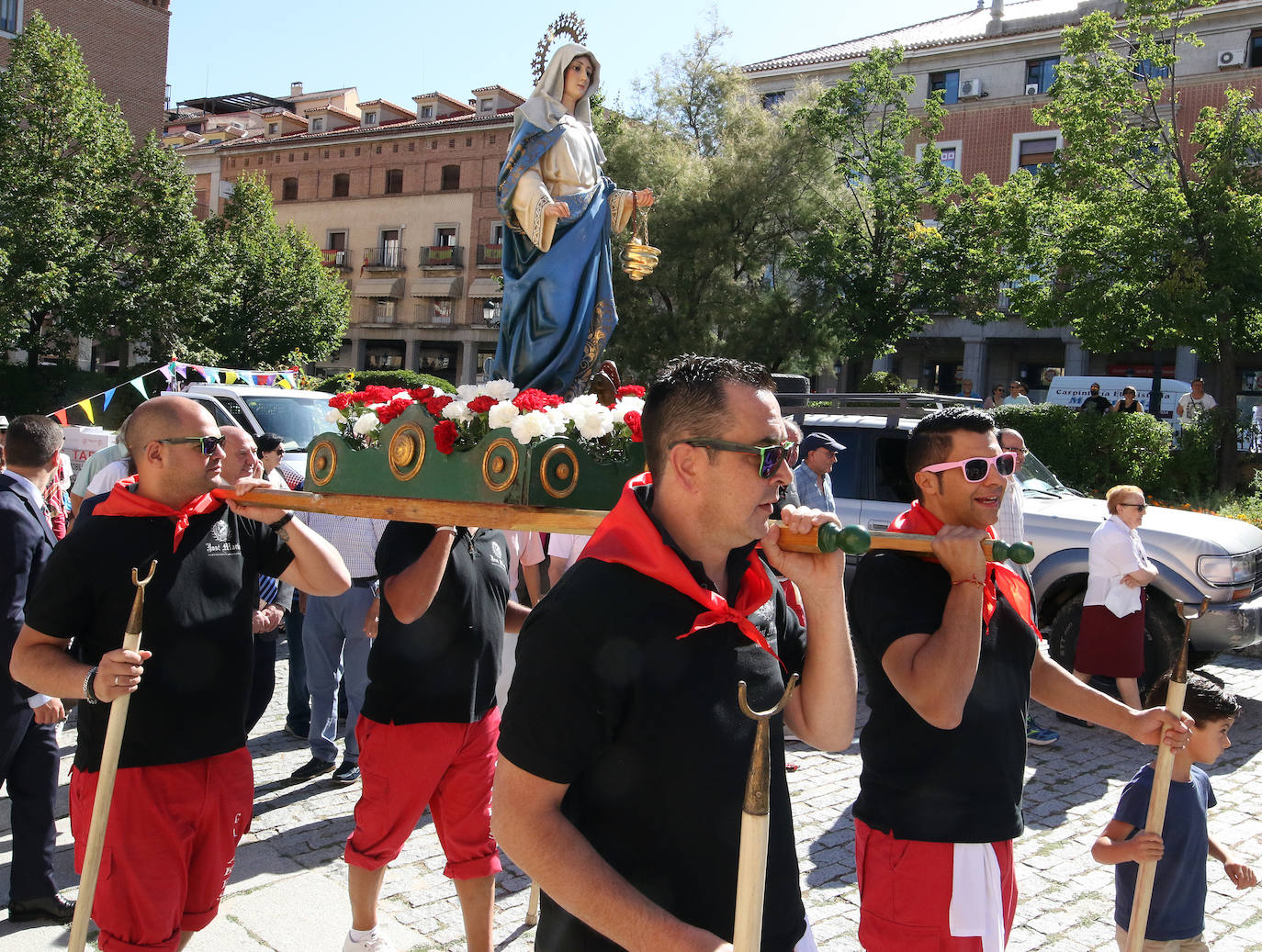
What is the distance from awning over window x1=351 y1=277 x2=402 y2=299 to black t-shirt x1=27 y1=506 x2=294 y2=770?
50871 millimetres

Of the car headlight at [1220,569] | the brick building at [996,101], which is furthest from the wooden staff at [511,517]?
the brick building at [996,101]

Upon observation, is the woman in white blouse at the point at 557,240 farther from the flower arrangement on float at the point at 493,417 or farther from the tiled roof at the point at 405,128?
the tiled roof at the point at 405,128

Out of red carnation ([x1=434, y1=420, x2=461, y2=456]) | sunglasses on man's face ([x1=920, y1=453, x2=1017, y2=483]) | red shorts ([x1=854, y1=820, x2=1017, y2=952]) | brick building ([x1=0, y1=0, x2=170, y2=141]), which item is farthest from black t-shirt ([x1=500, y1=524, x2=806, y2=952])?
brick building ([x1=0, y1=0, x2=170, y2=141])

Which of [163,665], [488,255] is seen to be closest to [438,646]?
[163,665]

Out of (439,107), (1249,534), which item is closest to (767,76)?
(439,107)

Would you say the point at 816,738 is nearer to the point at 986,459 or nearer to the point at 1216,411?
the point at 986,459

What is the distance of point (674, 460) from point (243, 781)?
7.36ft

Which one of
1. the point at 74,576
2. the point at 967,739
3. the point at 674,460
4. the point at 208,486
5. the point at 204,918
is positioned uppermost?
the point at 674,460

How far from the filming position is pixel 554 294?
4766 millimetres

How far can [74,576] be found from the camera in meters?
3.44

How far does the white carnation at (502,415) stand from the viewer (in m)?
3.38

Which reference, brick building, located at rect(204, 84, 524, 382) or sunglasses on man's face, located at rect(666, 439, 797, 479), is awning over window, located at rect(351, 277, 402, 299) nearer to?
brick building, located at rect(204, 84, 524, 382)

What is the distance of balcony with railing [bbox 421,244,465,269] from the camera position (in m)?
50.8

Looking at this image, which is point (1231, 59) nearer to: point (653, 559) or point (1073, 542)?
point (1073, 542)
